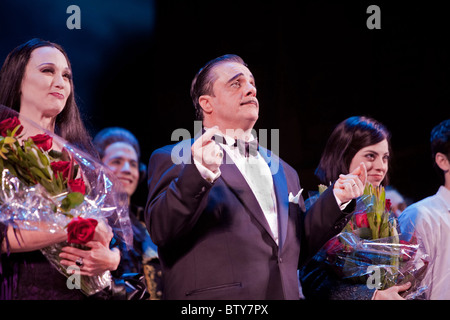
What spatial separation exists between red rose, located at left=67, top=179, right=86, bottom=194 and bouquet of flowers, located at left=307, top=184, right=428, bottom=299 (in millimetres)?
1246

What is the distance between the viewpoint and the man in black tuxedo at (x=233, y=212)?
213cm

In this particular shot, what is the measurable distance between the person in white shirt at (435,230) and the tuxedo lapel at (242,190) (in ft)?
2.85

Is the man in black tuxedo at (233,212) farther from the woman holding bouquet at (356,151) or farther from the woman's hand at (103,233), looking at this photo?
the woman holding bouquet at (356,151)

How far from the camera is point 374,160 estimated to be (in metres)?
3.16

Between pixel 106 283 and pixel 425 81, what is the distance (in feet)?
9.42

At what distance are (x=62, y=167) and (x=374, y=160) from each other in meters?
1.80

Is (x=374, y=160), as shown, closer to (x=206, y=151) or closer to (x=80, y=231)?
(x=206, y=151)

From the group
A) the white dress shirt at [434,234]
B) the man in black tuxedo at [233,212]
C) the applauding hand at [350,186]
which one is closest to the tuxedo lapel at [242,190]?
the man in black tuxedo at [233,212]

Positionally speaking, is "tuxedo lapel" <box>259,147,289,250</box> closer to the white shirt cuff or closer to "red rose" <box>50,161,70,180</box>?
the white shirt cuff

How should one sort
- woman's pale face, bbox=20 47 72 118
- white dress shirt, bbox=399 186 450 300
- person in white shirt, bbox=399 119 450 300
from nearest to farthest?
woman's pale face, bbox=20 47 72 118 < person in white shirt, bbox=399 119 450 300 < white dress shirt, bbox=399 186 450 300

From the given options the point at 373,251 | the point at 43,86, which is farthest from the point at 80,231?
the point at 373,251

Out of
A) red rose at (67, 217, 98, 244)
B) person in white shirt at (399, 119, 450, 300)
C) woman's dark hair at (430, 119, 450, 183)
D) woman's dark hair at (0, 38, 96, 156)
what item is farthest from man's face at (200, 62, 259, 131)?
Result: woman's dark hair at (430, 119, 450, 183)

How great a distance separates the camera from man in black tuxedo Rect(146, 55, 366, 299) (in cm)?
213

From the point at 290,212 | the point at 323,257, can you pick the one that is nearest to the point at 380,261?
the point at 323,257
